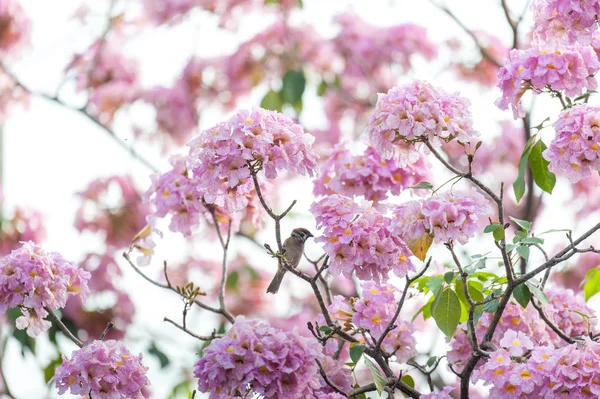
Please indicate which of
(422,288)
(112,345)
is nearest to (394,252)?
(422,288)

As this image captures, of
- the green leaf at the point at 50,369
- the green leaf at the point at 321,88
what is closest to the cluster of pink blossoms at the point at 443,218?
the green leaf at the point at 50,369

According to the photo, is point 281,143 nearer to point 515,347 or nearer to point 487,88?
point 515,347

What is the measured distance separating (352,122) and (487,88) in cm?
80

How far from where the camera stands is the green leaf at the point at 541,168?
2014 millimetres

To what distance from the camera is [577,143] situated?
1794mm

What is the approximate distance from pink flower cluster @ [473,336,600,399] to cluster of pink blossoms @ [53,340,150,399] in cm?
73

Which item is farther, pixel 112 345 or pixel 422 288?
pixel 422 288

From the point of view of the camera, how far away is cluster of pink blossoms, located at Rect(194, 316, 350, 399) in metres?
1.72

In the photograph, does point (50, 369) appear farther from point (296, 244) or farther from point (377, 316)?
point (377, 316)

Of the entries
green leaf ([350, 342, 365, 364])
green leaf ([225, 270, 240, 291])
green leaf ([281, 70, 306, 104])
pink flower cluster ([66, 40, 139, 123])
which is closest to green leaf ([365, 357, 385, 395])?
green leaf ([350, 342, 365, 364])

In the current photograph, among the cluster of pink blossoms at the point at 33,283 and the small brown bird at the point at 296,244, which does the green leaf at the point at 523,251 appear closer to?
the small brown bird at the point at 296,244

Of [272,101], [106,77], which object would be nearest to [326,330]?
[272,101]

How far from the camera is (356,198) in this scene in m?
2.26

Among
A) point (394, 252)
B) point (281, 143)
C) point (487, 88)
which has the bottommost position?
point (394, 252)
